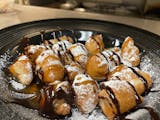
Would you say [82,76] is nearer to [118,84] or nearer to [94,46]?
[118,84]

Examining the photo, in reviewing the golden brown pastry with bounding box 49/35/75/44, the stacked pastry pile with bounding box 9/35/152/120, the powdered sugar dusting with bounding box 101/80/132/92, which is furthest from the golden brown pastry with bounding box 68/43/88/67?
the powdered sugar dusting with bounding box 101/80/132/92

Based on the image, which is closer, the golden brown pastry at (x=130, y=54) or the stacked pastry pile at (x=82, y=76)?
the stacked pastry pile at (x=82, y=76)

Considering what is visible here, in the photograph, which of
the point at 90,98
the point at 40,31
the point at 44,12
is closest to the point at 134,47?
the point at 90,98

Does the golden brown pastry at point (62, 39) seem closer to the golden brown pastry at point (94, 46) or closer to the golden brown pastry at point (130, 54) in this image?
the golden brown pastry at point (94, 46)

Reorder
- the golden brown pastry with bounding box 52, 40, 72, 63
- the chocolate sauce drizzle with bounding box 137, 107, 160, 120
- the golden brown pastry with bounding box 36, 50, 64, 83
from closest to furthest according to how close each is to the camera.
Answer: the chocolate sauce drizzle with bounding box 137, 107, 160, 120 < the golden brown pastry with bounding box 36, 50, 64, 83 < the golden brown pastry with bounding box 52, 40, 72, 63

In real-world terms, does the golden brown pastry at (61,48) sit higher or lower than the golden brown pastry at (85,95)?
higher

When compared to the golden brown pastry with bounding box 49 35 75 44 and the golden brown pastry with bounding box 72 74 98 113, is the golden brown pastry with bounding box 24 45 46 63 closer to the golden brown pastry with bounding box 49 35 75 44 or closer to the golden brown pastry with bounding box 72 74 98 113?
the golden brown pastry with bounding box 49 35 75 44

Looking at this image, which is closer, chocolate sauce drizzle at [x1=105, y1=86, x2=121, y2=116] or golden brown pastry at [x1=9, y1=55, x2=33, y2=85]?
chocolate sauce drizzle at [x1=105, y1=86, x2=121, y2=116]

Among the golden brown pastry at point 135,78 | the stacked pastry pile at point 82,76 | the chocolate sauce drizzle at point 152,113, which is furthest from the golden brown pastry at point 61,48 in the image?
the chocolate sauce drizzle at point 152,113

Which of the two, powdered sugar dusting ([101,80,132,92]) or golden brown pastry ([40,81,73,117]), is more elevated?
powdered sugar dusting ([101,80,132,92])

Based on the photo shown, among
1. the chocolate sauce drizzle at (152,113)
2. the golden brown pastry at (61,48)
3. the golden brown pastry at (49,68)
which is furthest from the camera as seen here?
the golden brown pastry at (61,48)
